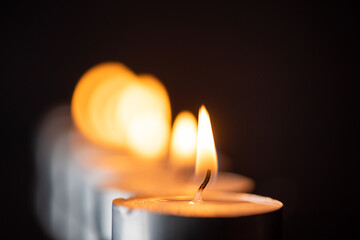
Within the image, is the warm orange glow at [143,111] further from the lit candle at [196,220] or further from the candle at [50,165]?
the lit candle at [196,220]

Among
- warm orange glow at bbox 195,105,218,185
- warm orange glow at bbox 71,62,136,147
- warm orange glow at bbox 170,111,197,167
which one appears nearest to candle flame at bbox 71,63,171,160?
warm orange glow at bbox 71,62,136,147

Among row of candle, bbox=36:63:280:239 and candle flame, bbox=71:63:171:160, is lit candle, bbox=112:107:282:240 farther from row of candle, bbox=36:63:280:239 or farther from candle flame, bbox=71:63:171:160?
candle flame, bbox=71:63:171:160

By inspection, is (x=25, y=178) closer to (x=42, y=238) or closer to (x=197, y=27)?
(x=42, y=238)

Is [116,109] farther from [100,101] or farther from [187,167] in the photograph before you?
[187,167]

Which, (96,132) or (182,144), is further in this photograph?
(96,132)

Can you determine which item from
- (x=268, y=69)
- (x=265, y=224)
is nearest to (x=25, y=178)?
(x=268, y=69)

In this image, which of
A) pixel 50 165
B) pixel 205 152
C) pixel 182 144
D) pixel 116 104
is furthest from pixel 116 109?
pixel 205 152

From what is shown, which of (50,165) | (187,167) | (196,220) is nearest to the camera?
(196,220)

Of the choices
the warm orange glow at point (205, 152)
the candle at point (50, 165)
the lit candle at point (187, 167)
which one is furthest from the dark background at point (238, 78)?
the warm orange glow at point (205, 152)
